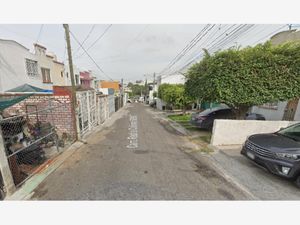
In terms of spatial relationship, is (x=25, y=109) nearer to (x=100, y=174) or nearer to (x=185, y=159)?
(x=100, y=174)

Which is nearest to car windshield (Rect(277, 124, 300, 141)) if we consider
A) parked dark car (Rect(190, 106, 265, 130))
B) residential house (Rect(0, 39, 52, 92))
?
parked dark car (Rect(190, 106, 265, 130))

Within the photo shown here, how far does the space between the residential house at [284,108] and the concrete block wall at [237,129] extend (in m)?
3.26

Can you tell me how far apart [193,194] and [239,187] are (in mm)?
1189

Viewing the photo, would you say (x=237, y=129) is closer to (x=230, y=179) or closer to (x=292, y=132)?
(x=292, y=132)

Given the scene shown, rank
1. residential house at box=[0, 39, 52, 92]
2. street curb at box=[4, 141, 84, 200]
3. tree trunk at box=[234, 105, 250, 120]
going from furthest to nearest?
residential house at box=[0, 39, 52, 92] → tree trunk at box=[234, 105, 250, 120] → street curb at box=[4, 141, 84, 200]

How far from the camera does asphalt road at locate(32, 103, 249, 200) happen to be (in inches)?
122

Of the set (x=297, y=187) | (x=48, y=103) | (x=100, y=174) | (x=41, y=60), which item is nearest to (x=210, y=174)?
(x=297, y=187)

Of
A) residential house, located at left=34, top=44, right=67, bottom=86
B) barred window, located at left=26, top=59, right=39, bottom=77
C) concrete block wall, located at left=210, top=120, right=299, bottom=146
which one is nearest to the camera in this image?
concrete block wall, located at left=210, top=120, right=299, bottom=146

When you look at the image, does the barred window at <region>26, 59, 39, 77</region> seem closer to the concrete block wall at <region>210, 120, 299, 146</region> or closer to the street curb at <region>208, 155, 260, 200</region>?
the concrete block wall at <region>210, 120, 299, 146</region>

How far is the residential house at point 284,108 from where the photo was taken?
28.5 ft

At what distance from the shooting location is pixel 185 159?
16.6 ft

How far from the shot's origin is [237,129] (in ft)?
20.1

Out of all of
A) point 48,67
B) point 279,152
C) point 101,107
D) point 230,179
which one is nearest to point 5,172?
point 230,179

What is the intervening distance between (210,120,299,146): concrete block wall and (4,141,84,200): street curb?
5.68 meters
